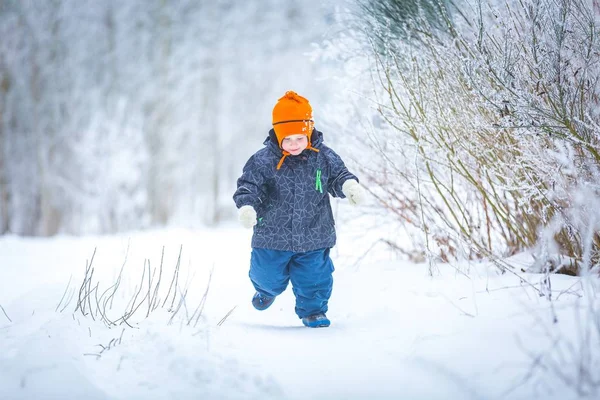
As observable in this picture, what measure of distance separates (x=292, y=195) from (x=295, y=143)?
0.29m

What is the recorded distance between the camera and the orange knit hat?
8.38 feet

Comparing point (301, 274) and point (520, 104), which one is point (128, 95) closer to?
point (301, 274)

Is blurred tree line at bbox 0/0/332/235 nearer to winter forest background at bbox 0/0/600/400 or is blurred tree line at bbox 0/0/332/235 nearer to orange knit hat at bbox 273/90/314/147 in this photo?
winter forest background at bbox 0/0/600/400

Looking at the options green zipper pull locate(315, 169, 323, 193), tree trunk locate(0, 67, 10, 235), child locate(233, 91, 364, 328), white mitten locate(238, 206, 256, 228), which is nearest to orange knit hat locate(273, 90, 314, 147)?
child locate(233, 91, 364, 328)

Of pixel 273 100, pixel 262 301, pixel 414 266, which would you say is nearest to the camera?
pixel 262 301

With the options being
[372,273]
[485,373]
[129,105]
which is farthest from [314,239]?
[129,105]

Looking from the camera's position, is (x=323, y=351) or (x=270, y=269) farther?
(x=270, y=269)

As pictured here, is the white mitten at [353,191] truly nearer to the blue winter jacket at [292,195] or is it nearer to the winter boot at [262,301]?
the blue winter jacket at [292,195]

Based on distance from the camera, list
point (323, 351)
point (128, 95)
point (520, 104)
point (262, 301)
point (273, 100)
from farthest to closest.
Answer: point (273, 100) → point (128, 95) → point (262, 301) → point (520, 104) → point (323, 351)

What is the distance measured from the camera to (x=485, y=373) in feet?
4.61

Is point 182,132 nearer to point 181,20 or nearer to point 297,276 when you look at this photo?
point 181,20

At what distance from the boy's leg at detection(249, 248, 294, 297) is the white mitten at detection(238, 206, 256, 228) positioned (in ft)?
0.98

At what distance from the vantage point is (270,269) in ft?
8.54

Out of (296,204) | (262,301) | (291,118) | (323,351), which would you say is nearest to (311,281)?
(262,301)
